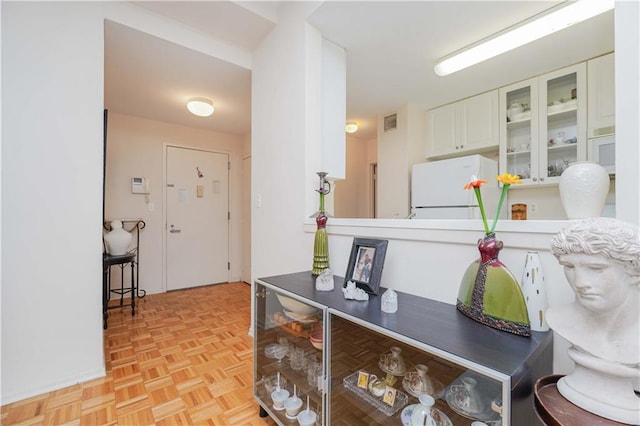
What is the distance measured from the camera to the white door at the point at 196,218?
12.4 feet

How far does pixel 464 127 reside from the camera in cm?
303

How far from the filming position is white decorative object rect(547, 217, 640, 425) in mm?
560

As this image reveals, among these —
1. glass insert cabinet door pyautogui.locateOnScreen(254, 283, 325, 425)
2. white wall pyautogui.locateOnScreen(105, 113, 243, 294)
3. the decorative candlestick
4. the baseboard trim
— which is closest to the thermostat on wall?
white wall pyautogui.locateOnScreen(105, 113, 243, 294)

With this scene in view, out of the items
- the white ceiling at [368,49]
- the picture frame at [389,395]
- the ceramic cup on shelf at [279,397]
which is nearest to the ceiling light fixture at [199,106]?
the white ceiling at [368,49]

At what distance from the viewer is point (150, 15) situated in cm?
201

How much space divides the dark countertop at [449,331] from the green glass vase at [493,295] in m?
0.03

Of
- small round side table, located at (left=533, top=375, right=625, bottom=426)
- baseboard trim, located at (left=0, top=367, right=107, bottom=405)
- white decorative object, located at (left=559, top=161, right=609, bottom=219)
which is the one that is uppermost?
white decorative object, located at (left=559, top=161, right=609, bottom=219)

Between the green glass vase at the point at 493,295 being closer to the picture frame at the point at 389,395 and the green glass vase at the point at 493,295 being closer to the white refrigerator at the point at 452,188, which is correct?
the picture frame at the point at 389,395

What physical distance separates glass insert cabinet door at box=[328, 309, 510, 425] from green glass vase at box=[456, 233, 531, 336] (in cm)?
20

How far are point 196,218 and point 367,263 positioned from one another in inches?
134

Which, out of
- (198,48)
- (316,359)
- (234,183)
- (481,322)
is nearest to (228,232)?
(234,183)

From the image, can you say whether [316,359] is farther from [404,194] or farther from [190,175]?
[190,175]

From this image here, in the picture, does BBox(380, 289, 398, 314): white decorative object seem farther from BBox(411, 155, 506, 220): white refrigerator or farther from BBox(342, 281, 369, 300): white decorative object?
BBox(411, 155, 506, 220): white refrigerator

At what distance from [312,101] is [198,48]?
114 centimetres
